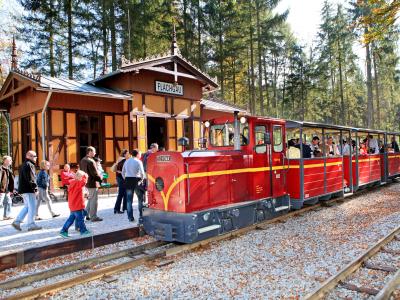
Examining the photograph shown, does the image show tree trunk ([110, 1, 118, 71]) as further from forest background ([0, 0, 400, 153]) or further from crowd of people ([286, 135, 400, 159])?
crowd of people ([286, 135, 400, 159])

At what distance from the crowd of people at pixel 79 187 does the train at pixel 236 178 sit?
4.49 ft

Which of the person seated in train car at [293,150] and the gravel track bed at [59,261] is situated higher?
the person seated in train car at [293,150]

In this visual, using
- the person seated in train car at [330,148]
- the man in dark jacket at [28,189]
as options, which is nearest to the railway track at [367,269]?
the person seated in train car at [330,148]

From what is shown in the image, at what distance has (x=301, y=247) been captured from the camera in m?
6.69

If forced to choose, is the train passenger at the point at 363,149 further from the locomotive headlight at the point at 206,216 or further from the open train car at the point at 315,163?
the locomotive headlight at the point at 206,216

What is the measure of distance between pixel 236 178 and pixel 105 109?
8.76 meters

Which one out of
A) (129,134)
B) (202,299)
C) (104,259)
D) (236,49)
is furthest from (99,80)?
(236,49)

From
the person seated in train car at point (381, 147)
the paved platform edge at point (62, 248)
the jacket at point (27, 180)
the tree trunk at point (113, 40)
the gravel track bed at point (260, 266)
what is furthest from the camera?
the tree trunk at point (113, 40)

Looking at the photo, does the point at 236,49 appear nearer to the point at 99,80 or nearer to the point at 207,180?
the point at 99,80

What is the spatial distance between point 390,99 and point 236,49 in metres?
34.8

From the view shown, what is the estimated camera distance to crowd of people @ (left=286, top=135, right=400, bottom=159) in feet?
31.7

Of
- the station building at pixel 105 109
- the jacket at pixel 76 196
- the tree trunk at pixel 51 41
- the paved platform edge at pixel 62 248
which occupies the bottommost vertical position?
the paved platform edge at pixel 62 248

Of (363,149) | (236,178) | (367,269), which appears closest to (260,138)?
(236,178)

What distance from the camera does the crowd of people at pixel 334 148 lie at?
9.66m
